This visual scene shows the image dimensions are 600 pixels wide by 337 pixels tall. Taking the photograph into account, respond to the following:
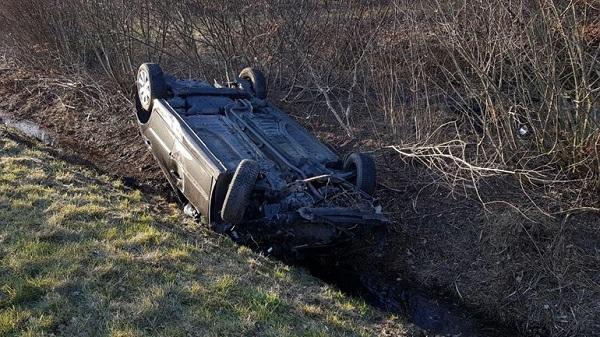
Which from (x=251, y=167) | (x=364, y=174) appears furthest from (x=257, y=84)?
(x=251, y=167)

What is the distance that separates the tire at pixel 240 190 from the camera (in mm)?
5352

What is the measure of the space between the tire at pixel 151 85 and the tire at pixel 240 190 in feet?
7.17

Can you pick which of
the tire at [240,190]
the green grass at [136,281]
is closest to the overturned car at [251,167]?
the tire at [240,190]

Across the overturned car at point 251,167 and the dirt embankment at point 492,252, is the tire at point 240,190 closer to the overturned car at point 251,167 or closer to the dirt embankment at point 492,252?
the overturned car at point 251,167

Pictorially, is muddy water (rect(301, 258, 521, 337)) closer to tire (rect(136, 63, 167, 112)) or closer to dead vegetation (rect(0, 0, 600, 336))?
dead vegetation (rect(0, 0, 600, 336))

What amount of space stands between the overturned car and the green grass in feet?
1.41

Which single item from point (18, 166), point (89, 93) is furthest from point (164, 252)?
point (89, 93)

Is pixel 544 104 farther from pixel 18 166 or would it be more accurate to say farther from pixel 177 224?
pixel 18 166

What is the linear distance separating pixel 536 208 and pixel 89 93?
25.4 feet

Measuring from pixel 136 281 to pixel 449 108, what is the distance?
15.7 feet

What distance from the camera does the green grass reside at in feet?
13.4

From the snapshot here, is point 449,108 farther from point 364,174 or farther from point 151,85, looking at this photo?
point 151,85

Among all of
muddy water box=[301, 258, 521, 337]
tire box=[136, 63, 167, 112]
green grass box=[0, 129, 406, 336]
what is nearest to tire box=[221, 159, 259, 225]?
green grass box=[0, 129, 406, 336]

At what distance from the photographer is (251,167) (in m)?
5.39
